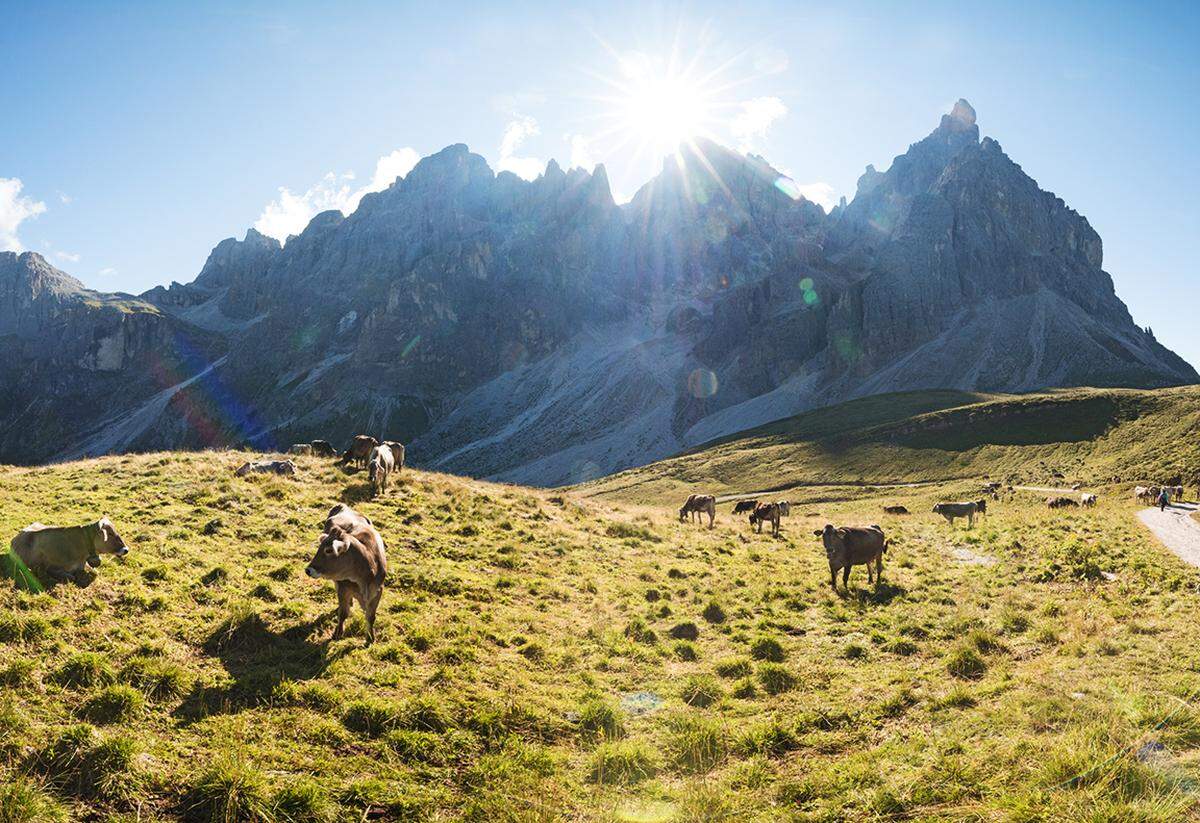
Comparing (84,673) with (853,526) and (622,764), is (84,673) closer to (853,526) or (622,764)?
(622,764)

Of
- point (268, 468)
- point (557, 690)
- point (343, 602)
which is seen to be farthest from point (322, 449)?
point (557, 690)

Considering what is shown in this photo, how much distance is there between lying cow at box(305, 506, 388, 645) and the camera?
1157 centimetres

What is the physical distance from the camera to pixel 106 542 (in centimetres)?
1273

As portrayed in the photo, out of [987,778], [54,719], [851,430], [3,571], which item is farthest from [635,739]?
[851,430]

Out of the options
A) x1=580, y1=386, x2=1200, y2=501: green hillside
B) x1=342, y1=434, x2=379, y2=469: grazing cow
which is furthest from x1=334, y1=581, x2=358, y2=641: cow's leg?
x1=580, y1=386, x2=1200, y2=501: green hillside

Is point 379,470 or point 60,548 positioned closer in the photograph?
point 60,548

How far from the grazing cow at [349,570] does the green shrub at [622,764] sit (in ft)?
18.4

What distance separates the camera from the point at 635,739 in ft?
31.9

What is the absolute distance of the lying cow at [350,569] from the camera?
11.6 m

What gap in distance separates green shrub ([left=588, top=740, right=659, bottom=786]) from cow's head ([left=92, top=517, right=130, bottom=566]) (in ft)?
36.3

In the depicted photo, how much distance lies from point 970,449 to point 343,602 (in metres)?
119

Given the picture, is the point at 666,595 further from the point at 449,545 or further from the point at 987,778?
the point at 987,778

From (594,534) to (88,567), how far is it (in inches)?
757

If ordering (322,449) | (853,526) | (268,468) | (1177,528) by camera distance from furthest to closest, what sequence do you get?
(322,449)
(1177,528)
(268,468)
(853,526)
